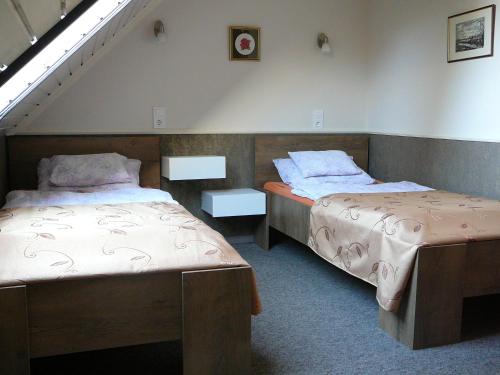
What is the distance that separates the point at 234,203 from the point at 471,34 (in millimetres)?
1804

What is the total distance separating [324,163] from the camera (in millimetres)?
3729

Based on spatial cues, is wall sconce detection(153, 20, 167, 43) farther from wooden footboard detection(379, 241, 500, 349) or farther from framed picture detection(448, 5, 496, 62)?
wooden footboard detection(379, 241, 500, 349)

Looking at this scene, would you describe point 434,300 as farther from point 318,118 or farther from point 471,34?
point 318,118

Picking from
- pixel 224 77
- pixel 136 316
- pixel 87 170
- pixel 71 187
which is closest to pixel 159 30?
pixel 224 77

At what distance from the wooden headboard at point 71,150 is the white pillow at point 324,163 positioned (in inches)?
39.6

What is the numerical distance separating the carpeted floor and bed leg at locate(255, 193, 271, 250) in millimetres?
801

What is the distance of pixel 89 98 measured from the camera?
11.7 ft

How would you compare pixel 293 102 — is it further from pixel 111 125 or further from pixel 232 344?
pixel 232 344

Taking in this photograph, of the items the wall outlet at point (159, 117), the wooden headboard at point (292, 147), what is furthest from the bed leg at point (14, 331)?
the wooden headboard at point (292, 147)

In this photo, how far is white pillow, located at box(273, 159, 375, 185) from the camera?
3629mm

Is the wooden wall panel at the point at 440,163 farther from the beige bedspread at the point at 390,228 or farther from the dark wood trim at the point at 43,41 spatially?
the dark wood trim at the point at 43,41

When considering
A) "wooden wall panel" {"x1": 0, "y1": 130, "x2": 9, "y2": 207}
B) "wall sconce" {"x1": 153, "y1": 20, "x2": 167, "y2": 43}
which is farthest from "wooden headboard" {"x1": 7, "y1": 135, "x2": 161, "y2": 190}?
"wall sconce" {"x1": 153, "y1": 20, "x2": 167, "y2": 43}

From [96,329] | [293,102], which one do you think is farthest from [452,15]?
[96,329]

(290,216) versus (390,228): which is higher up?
(390,228)
